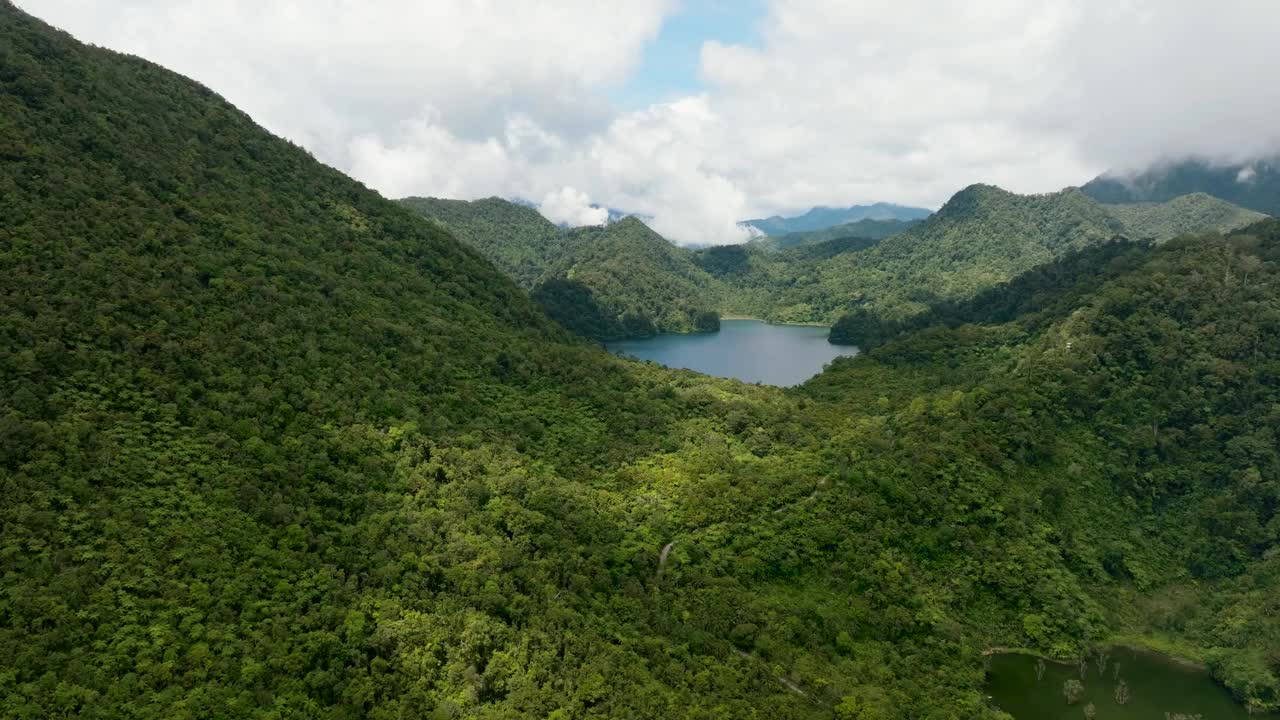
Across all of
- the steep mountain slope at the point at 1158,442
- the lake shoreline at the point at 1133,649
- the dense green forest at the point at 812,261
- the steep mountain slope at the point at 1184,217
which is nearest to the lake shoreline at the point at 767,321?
the dense green forest at the point at 812,261

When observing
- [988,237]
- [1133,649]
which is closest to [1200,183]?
[988,237]

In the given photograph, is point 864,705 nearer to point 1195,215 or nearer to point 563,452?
point 563,452

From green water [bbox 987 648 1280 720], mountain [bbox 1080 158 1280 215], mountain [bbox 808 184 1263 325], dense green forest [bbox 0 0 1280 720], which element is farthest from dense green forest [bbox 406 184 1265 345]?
green water [bbox 987 648 1280 720]

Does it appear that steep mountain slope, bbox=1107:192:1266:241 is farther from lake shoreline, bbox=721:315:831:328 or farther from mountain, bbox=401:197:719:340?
mountain, bbox=401:197:719:340

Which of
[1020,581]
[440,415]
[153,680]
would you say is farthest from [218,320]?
[1020,581]

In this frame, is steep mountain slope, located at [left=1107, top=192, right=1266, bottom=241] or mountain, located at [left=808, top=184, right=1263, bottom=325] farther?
steep mountain slope, located at [left=1107, top=192, right=1266, bottom=241]

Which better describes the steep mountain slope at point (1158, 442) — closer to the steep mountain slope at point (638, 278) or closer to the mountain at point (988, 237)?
the mountain at point (988, 237)
